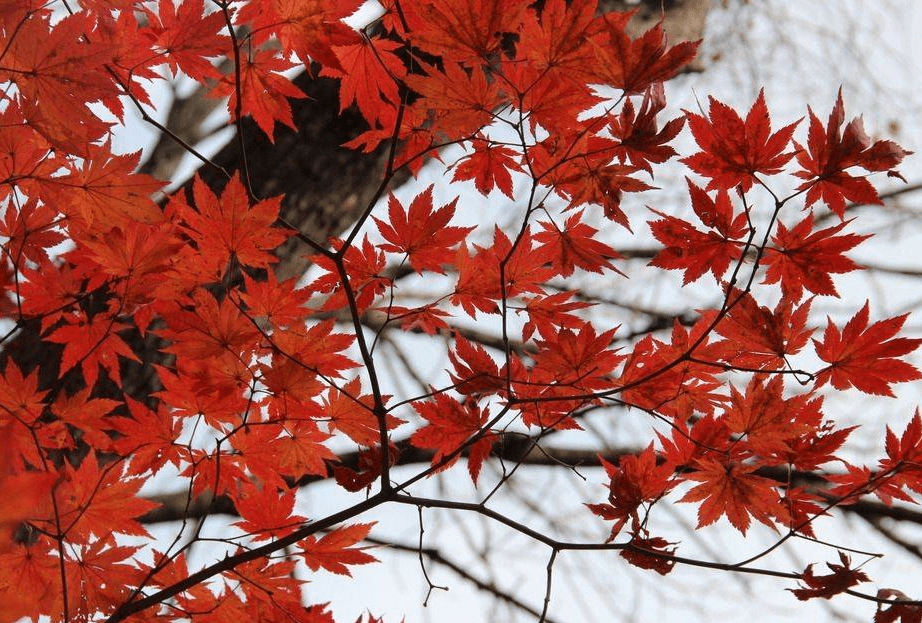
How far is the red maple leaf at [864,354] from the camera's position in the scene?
1055 mm

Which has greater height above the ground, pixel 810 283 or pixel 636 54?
pixel 636 54

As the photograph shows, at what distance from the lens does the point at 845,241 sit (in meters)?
1.04

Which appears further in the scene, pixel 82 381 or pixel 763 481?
pixel 82 381

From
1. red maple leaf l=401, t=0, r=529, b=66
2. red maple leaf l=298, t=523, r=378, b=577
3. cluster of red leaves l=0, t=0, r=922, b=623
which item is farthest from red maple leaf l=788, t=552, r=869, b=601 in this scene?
red maple leaf l=401, t=0, r=529, b=66

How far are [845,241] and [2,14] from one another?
1.21 metres

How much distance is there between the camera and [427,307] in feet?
4.33

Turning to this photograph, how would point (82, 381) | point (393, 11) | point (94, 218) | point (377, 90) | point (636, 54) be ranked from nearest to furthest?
point (636, 54), point (94, 218), point (393, 11), point (377, 90), point (82, 381)

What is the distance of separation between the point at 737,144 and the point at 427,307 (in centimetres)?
58

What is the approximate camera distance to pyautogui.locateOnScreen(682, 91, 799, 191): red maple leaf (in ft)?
3.33

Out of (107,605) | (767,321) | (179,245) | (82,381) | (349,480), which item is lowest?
(107,605)

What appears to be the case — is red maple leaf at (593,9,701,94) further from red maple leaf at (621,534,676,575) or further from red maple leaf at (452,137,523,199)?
red maple leaf at (621,534,676,575)

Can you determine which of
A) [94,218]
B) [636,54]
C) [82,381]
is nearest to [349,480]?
[94,218]

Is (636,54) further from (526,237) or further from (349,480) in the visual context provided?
(349,480)

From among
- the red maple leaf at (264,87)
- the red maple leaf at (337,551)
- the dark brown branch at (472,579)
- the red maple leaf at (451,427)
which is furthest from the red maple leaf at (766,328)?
the dark brown branch at (472,579)
